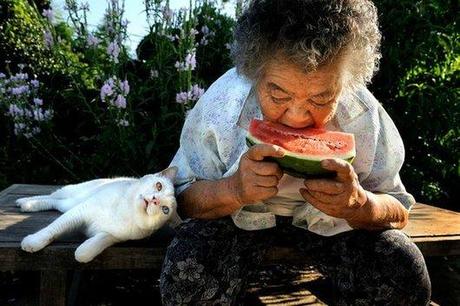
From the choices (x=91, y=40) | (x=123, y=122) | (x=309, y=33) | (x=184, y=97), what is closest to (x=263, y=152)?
(x=309, y=33)

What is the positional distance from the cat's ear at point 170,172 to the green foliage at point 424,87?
94.7 inches

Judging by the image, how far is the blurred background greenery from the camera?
12.6ft

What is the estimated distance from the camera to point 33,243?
2.07 meters

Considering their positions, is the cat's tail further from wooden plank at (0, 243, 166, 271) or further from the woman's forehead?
the woman's forehead

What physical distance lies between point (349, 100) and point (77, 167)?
2.62 meters

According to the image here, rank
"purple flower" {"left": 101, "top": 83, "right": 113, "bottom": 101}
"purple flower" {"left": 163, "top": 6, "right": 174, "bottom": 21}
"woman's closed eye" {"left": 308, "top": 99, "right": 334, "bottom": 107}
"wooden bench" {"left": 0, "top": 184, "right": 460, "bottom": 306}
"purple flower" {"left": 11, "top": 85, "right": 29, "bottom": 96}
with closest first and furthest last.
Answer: "woman's closed eye" {"left": 308, "top": 99, "right": 334, "bottom": 107}
"wooden bench" {"left": 0, "top": 184, "right": 460, "bottom": 306}
"purple flower" {"left": 101, "top": 83, "right": 113, "bottom": 101}
"purple flower" {"left": 163, "top": 6, "right": 174, "bottom": 21}
"purple flower" {"left": 11, "top": 85, "right": 29, "bottom": 96}

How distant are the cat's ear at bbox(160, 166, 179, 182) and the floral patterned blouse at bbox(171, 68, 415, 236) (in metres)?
0.14

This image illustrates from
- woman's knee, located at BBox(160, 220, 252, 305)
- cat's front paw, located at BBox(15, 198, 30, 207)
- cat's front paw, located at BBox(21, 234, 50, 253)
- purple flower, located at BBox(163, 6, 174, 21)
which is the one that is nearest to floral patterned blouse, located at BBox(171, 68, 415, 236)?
woman's knee, located at BBox(160, 220, 252, 305)

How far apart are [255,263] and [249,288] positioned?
4.64 ft

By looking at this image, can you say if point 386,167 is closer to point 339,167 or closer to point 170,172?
point 339,167

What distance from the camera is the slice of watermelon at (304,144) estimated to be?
1761mm

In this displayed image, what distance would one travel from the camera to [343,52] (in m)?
1.88

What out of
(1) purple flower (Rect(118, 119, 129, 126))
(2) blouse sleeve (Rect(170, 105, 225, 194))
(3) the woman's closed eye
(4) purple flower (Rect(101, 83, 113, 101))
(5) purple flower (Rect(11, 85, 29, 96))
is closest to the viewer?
(3) the woman's closed eye

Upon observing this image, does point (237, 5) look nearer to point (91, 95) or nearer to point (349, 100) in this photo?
point (91, 95)
